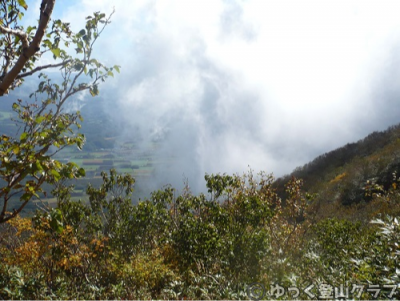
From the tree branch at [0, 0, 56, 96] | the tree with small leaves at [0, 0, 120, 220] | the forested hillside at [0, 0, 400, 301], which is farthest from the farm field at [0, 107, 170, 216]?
the tree branch at [0, 0, 56, 96]

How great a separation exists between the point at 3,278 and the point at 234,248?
182 inches

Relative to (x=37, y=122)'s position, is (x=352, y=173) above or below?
above

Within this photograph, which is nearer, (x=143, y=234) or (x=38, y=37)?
(x=38, y=37)

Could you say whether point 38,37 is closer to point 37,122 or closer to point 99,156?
point 37,122

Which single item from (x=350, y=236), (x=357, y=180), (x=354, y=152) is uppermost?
(x=354, y=152)

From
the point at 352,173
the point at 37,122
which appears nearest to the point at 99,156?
the point at 352,173

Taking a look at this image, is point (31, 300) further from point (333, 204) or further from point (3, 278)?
point (333, 204)

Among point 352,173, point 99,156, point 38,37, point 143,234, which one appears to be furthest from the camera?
point 99,156

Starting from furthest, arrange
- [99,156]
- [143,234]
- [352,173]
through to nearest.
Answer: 1. [99,156]
2. [352,173]
3. [143,234]

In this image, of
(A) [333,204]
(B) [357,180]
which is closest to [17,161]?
(A) [333,204]

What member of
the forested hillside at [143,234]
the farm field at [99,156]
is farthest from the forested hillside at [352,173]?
the farm field at [99,156]

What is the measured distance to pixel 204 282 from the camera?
17.3ft

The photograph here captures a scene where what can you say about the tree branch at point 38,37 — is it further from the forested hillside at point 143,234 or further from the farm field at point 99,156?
the farm field at point 99,156

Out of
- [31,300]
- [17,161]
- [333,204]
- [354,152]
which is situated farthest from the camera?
[354,152]
